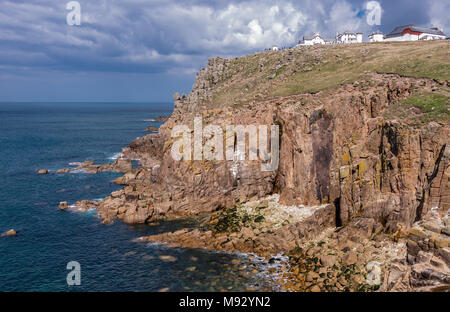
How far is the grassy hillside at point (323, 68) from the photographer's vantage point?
54.9 m

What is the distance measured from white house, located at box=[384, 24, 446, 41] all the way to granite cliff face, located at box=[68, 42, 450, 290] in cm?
2349

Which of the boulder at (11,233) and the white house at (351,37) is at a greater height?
the white house at (351,37)

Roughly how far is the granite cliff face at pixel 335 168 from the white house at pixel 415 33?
23.5 m

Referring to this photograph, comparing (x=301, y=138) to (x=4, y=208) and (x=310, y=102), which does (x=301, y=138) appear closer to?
(x=310, y=102)

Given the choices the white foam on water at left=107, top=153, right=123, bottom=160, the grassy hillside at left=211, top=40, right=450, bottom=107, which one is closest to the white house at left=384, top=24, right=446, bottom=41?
the grassy hillside at left=211, top=40, right=450, bottom=107

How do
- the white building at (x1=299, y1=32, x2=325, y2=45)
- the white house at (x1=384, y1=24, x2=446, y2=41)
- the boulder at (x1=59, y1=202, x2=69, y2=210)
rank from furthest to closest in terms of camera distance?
the white building at (x1=299, y1=32, x2=325, y2=45)
the white house at (x1=384, y1=24, x2=446, y2=41)
the boulder at (x1=59, y1=202, x2=69, y2=210)

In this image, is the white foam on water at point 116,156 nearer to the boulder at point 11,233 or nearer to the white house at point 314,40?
the boulder at point 11,233

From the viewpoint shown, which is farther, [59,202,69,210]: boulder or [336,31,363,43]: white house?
[336,31,363,43]: white house

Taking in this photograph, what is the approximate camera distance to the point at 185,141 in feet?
199

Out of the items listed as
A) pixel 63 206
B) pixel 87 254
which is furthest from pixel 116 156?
pixel 87 254
